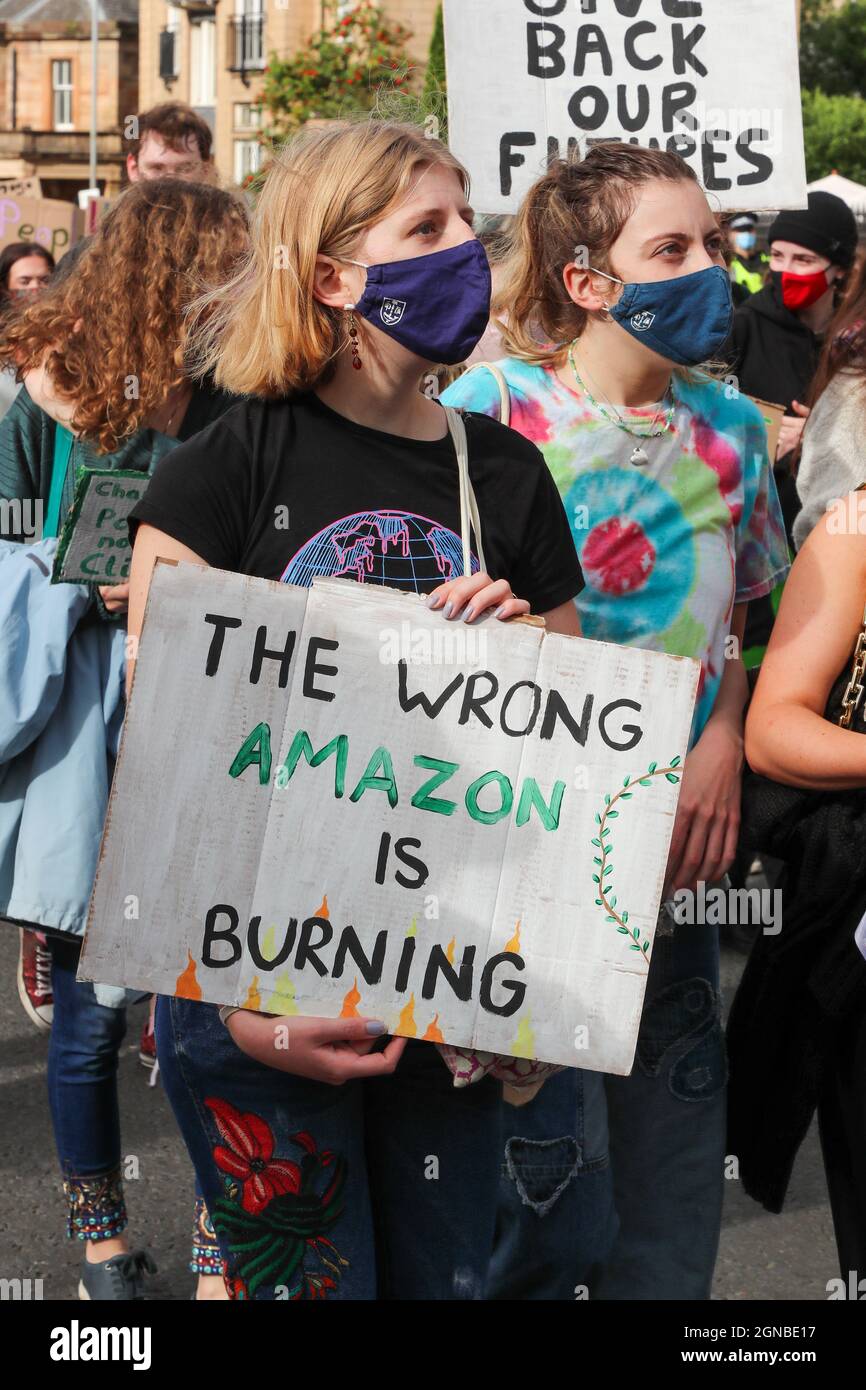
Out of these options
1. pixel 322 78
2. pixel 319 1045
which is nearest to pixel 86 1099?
pixel 319 1045

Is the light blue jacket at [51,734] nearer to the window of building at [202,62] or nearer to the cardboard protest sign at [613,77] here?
the cardboard protest sign at [613,77]

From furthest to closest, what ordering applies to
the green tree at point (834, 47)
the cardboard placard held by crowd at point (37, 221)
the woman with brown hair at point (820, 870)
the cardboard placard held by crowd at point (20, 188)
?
the green tree at point (834, 47)
the cardboard placard held by crowd at point (20, 188)
the cardboard placard held by crowd at point (37, 221)
the woman with brown hair at point (820, 870)

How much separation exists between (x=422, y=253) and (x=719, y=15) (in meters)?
1.92

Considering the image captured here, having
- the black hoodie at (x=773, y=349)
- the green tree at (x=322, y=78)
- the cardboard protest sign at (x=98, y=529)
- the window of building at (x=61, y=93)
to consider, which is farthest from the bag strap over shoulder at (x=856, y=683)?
the window of building at (x=61, y=93)

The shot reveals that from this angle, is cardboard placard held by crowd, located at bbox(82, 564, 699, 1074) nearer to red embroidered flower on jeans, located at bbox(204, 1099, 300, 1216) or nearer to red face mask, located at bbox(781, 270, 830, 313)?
red embroidered flower on jeans, located at bbox(204, 1099, 300, 1216)

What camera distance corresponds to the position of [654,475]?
2.59 meters

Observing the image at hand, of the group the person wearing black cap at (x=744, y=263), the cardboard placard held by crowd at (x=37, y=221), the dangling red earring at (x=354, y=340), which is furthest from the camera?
the cardboard placard held by crowd at (x=37, y=221)

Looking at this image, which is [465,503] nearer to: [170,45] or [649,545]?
[649,545]

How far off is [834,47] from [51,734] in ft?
127

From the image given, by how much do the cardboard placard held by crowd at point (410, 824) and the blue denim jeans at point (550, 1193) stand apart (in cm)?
66

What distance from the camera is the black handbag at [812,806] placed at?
7.57ft

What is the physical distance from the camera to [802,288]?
5.91 meters

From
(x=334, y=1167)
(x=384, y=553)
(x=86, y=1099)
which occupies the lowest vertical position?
(x=86, y=1099)

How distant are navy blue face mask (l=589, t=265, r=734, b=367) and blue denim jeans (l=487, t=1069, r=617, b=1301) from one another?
1146 mm
